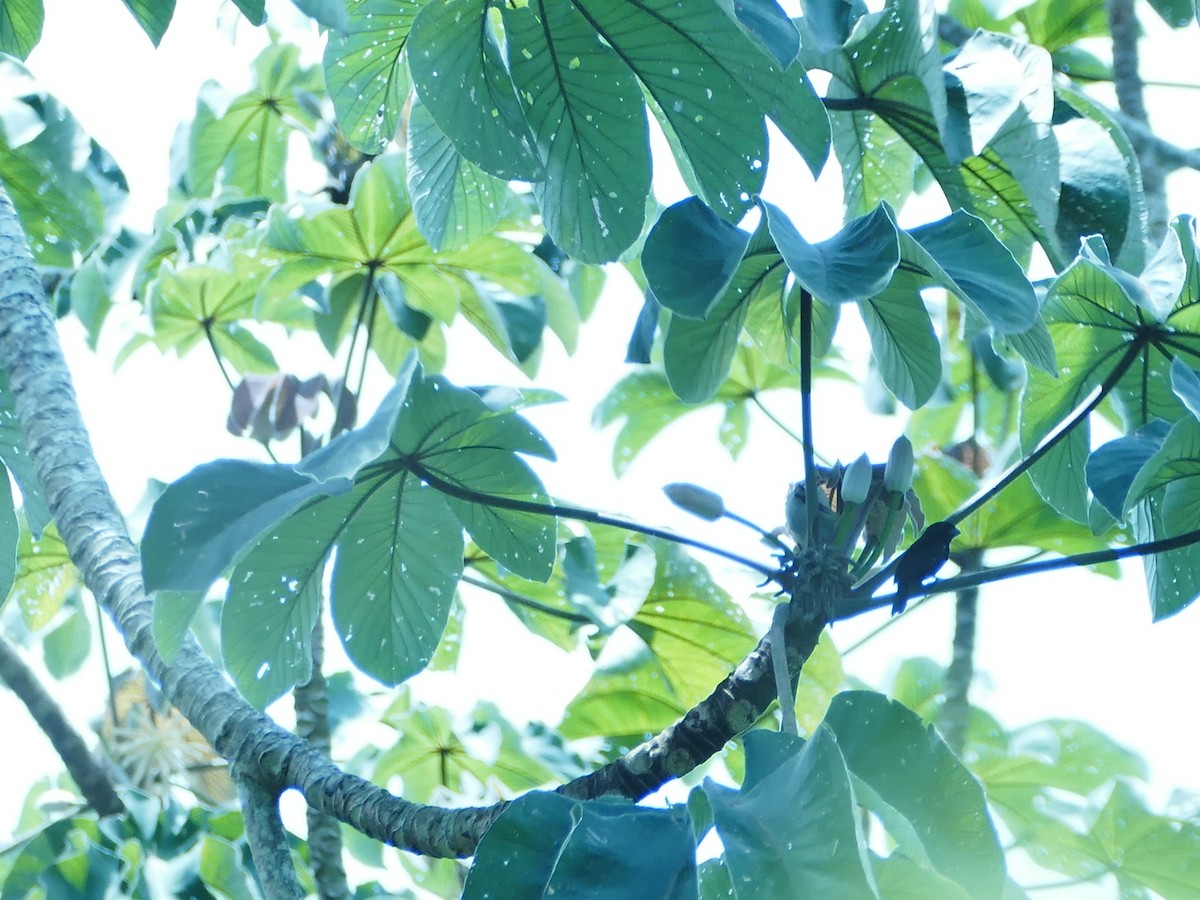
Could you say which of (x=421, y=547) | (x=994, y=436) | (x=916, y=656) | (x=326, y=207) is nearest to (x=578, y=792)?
(x=421, y=547)

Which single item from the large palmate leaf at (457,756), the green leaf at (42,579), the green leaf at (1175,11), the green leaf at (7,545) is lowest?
the large palmate leaf at (457,756)

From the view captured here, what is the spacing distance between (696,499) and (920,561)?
0.14 m

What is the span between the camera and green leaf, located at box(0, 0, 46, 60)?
2.38 ft

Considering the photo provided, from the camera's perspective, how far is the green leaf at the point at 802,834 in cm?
43

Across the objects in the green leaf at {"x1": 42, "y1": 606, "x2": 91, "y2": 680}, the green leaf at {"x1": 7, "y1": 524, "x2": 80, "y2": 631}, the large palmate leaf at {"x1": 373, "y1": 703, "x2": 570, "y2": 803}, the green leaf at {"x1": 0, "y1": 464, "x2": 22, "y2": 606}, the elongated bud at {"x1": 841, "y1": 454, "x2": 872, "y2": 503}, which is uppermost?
the elongated bud at {"x1": 841, "y1": 454, "x2": 872, "y2": 503}

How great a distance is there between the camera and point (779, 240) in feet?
1.89

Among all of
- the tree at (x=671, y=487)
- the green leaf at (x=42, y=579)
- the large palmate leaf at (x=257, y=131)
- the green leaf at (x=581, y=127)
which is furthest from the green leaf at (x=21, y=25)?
the large palmate leaf at (x=257, y=131)

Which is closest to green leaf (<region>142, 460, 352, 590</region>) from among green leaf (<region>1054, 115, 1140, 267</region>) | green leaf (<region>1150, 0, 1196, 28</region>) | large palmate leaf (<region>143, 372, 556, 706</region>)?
large palmate leaf (<region>143, 372, 556, 706</region>)

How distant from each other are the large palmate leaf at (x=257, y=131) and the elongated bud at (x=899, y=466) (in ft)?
4.26

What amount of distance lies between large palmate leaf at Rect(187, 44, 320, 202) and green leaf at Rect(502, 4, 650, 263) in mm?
1101

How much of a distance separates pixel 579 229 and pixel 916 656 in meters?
1.01

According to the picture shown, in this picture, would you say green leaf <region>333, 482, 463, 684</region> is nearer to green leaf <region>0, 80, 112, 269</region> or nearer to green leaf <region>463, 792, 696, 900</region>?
green leaf <region>463, 792, 696, 900</region>

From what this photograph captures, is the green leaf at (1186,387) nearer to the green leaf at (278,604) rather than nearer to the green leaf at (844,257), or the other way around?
the green leaf at (844,257)

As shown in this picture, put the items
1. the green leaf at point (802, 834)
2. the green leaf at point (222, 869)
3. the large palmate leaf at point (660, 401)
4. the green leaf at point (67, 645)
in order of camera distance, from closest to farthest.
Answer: the green leaf at point (802, 834) < the green leaf at point (222, 869) < the large palmate leaf at point (660, 401) < the green leaf at point (67, 645)
